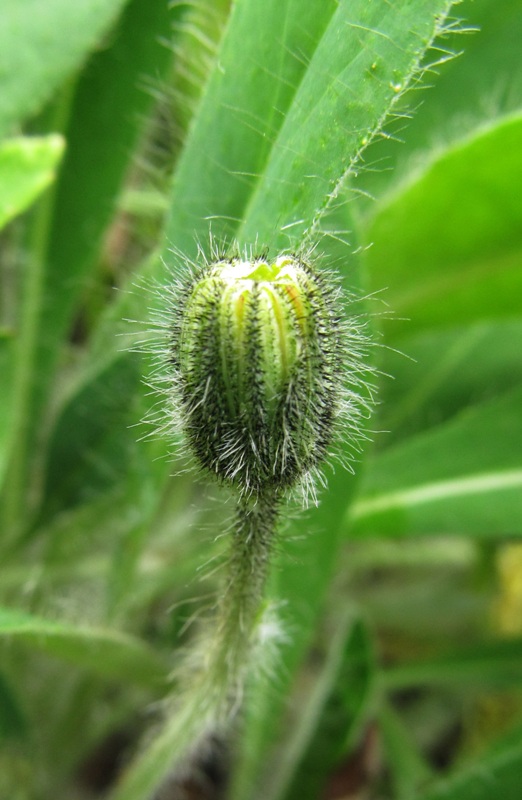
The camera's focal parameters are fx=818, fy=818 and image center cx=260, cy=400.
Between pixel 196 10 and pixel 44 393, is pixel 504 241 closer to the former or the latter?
pixel 196 10

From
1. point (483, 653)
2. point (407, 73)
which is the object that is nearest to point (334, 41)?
point (407, 73)

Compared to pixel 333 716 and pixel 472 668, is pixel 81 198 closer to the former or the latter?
pixel 333 716

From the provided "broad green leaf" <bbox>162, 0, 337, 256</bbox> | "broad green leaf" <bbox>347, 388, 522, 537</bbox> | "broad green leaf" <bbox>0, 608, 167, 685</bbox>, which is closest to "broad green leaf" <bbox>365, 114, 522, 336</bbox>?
"broad green leaf" <bbox>347, 388, 522, 537</bbox>

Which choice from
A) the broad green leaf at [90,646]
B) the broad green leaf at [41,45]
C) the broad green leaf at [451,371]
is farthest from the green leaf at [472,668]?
the broad green leaf at [41,45]

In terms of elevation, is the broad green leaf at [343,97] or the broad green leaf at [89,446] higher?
the broad green leaf at [343,97]

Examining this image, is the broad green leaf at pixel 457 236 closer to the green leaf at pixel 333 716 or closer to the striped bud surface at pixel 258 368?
the green leaf at pixel 333 716

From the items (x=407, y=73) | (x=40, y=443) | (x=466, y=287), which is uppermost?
(x=407, y=73)
